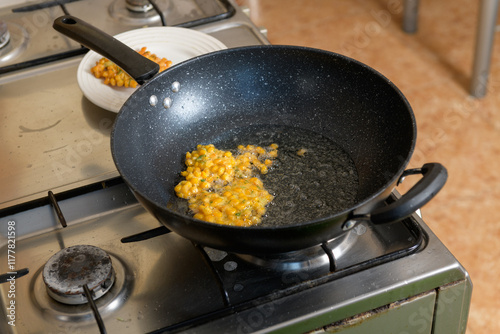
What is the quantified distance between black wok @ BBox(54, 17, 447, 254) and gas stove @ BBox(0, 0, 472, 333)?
0.06 m

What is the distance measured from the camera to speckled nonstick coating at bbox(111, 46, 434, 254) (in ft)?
2.59

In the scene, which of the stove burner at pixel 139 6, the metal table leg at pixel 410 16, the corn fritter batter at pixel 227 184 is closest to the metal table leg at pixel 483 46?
the metal table leg at pixel 410 16

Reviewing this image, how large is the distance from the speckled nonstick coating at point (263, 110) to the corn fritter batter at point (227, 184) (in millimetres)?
30

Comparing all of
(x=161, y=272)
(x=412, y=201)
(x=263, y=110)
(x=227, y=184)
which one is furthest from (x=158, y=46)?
(x=412, y=201)

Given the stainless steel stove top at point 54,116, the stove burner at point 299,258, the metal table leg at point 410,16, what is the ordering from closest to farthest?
1. the stove burner at point 299,258
2. the stainless steel stove top at point 54,116
3. the metal table leg at point 410,16

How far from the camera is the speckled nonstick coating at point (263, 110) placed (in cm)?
79

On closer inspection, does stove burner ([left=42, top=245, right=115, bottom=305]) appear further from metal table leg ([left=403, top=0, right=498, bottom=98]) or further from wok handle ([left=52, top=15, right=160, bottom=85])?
metal table leg ([left=403, top=0, right=498, bottom=98])

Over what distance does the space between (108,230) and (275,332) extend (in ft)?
0.92

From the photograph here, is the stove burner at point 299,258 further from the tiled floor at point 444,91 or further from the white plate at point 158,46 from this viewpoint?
the tiled floor at point 444,91

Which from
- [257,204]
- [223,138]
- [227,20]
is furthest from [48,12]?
[257,204]

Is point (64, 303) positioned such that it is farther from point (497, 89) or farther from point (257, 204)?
point (497, 89)

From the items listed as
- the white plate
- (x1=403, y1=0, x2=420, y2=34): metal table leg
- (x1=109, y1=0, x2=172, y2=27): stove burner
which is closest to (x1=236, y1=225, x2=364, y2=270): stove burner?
the white plate

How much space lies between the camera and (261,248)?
647mm

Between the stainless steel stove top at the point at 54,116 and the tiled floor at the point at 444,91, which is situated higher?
the stainless steel stove top at the point at 54,116
